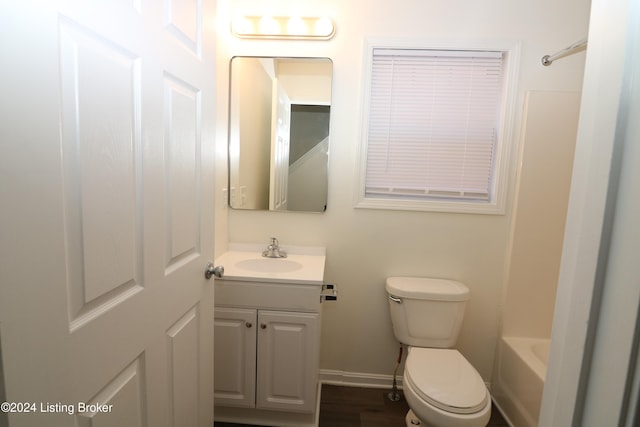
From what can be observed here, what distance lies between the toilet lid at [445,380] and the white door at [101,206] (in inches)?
38.0

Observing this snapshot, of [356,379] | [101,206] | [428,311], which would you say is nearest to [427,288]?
[428,311]

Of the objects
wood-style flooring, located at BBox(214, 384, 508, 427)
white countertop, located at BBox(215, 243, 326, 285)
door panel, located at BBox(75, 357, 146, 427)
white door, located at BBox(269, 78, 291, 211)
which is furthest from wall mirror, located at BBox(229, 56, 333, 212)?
door panel, located at BBox(75, 357, 146, 427)

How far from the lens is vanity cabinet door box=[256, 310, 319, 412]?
1555 mm

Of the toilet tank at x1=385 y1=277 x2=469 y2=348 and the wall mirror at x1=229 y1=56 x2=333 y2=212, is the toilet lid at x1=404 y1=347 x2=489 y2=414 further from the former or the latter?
the wall mirror at x1=229 y1=56 x2=333 y2=212

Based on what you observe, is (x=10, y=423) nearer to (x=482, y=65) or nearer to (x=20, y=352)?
(x=20, y=352)

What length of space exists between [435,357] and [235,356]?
1022 mm

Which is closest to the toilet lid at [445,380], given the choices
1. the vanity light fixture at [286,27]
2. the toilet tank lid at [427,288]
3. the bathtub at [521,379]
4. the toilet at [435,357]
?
the toilet at [435,357]

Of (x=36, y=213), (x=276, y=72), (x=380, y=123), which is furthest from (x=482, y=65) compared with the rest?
(x=36, y=213)

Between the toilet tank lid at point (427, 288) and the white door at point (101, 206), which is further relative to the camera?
the toilet tank lid at point (427, 288)

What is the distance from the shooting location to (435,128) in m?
1.83

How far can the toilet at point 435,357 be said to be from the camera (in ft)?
4.15

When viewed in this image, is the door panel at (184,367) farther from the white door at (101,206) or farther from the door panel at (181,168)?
the door panel at (181,168)

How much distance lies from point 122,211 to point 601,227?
2.82 ft

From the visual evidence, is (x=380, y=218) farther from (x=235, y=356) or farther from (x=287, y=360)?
(x=235, y=356)
